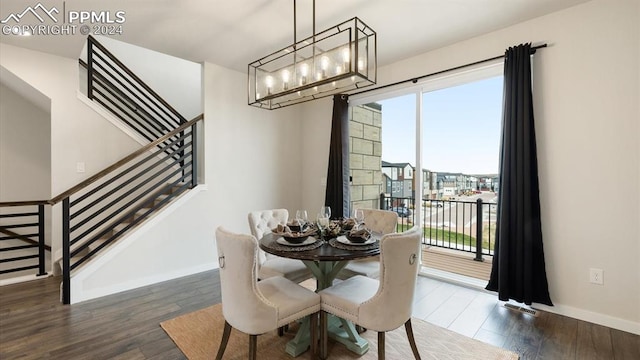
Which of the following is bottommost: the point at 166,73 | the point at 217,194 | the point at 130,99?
the point at 217,194

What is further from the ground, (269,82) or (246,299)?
(269,82)

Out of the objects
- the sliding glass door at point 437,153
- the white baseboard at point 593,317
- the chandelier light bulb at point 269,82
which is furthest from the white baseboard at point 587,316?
the chandelier light bulb at point 269,82

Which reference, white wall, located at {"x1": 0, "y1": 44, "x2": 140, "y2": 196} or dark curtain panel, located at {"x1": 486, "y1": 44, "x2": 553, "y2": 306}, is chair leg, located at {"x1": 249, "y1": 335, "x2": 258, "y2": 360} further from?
white wall, located at {"x1": 0, "y1": 44, "x2": 140, "y2": 196}

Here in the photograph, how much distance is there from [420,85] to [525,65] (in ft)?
3.76

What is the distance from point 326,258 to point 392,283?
1.41ft

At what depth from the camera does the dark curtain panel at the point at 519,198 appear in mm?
2773

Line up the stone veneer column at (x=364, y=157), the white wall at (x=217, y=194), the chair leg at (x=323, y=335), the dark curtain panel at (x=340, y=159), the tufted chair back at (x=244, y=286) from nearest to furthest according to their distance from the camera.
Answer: the tufted chair back at (x=244, y=286) < the chair leg at (x=323, y=335) < the white wall at (x=217, y=194) < the dark curtain panel at (x=340, y=159) < the stone veneer column at (x=364, y=157)

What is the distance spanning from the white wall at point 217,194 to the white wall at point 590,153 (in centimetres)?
339

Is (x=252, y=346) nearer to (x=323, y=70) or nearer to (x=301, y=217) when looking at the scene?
(x=301, y=217)

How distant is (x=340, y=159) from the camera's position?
14.1 ft

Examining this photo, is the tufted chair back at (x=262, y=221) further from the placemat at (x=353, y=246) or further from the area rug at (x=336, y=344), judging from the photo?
the placemat at (x=353, y=246)

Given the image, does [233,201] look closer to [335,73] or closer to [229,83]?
[229,83]

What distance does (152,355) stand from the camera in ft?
6.88

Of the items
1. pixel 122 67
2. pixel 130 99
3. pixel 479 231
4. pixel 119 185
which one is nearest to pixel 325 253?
pixel 119 185
